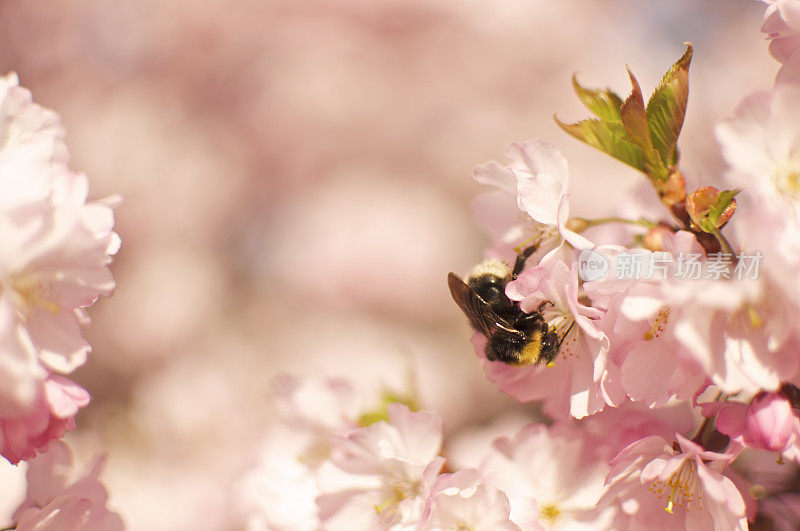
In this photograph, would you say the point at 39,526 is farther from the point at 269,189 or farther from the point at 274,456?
the point at 269,189

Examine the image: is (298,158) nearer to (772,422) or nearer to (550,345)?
(550,345)

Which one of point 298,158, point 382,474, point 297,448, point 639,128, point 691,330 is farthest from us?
point 298,158

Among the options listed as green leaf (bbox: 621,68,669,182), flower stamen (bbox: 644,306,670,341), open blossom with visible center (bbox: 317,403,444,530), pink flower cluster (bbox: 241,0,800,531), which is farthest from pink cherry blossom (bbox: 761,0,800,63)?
open blossom with visible center (bbox: 317,403,444,530)

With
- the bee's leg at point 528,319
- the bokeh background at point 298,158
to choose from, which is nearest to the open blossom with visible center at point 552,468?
the bee's leg at point 528,319

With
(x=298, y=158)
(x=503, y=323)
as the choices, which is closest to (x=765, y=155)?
(x=503, y=323)

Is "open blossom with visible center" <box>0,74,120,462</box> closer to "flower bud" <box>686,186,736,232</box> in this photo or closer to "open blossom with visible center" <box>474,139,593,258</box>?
"open blossom with visible center" <box>474,139,593,258</box>
